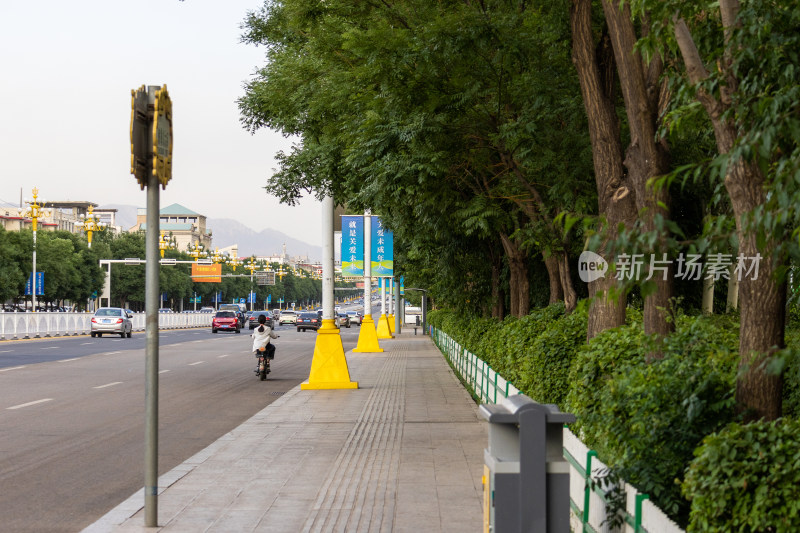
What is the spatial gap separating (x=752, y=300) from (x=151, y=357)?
14.0 ft

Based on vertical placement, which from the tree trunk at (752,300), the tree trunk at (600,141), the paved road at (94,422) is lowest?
the paved road at (94,422)

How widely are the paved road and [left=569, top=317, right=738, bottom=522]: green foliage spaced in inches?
170

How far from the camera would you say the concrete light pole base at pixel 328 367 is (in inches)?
781

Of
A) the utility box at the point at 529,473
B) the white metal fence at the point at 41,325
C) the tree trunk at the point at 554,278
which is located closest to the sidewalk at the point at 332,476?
the utility box at the point at 529,473

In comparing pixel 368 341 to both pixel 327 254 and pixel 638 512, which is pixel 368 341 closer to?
pixel 327 254

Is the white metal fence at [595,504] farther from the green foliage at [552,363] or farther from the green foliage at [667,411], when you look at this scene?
the green foliage at [552,363]

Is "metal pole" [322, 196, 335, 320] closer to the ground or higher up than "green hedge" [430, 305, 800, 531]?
higher up

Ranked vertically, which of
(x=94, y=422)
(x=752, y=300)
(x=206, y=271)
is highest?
(x=206, y=271)

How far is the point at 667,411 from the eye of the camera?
5.85 metres

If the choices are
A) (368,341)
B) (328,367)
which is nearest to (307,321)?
(368,341)

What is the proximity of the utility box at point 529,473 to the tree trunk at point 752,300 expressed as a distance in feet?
5.25

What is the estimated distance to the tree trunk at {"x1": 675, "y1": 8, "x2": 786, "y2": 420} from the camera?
5.78 metres

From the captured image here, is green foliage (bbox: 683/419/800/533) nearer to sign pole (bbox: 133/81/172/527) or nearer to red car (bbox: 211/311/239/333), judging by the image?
sign pole (bbox: 133/81/172/527)

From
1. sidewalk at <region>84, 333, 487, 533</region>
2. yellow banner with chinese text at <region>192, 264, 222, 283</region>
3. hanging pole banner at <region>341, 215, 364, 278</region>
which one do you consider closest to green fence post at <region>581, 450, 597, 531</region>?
sidewalk at <region>84, 333, 487, 533</region>
